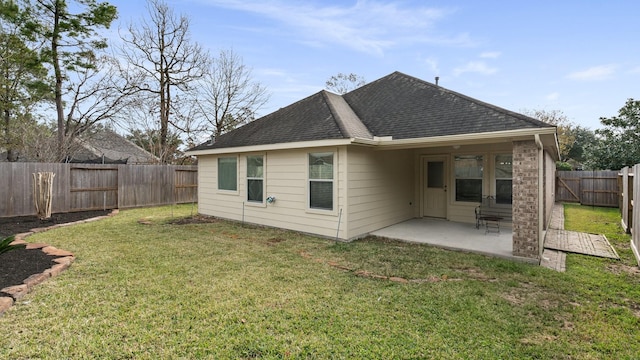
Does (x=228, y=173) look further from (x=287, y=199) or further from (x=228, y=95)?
(x=228, y=95)

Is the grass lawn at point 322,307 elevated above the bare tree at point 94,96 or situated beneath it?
situated beneath

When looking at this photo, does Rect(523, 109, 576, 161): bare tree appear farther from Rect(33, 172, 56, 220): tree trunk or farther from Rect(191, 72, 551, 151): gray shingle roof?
Rect(33, 172, 56, 220): tree trunk

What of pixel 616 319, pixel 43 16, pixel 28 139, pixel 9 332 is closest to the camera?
pixel 9 332

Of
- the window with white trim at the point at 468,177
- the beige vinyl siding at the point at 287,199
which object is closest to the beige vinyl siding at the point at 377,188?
the beige vinyl siding at the point at 287,199

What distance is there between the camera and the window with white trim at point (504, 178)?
7805 mm

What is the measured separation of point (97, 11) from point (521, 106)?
96.3ft

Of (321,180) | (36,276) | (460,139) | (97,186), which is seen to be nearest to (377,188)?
(321,180)

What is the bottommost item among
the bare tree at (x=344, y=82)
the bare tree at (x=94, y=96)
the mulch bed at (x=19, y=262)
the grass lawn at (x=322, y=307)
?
the grass lawn at (x=322, y=307)

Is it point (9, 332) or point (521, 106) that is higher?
point (521, 106)

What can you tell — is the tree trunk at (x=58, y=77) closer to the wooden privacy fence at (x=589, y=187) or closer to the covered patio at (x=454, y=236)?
the covered patio at (x=454, y=236)

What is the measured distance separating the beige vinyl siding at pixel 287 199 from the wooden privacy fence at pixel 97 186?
506 cm

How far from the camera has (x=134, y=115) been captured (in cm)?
1761

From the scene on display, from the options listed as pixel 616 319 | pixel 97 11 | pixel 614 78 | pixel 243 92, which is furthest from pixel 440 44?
pixel 97 11

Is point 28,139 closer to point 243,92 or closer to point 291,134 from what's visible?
point 243,92
